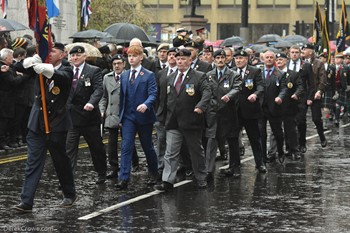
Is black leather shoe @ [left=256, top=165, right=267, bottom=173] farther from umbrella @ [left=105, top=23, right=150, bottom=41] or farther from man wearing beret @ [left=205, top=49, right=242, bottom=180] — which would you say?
umbrella @ [left=105, top=23, right=150, bottom=41]

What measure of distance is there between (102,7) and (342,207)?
38.0m

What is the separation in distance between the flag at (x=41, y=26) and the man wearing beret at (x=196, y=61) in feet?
12.9

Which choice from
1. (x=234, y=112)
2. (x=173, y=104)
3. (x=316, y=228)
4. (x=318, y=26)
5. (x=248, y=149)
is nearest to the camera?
(x=316, y=228)

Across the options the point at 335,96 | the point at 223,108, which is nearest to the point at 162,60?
the point at 223,108

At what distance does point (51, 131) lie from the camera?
11633mm

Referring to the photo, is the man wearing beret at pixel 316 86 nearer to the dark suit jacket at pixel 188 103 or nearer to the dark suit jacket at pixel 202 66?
the dark suit jacket at pixel 202 66

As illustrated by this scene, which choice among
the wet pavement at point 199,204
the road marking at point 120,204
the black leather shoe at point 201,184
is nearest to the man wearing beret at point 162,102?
the wet pavement at point 199,204

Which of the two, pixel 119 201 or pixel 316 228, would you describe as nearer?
pixel 316 228

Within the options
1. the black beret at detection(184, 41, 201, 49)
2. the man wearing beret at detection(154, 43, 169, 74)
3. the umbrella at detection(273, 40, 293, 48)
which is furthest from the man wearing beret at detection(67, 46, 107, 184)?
the umbrella at detection(273, 40, 293, 48)

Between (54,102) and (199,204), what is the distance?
2.15 m

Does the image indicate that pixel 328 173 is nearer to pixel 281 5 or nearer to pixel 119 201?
pixel 119 201

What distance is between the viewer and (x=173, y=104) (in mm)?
13641

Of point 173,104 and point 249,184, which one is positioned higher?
point 173,104

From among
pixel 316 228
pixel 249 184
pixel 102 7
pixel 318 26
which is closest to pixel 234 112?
pixel 249 184
